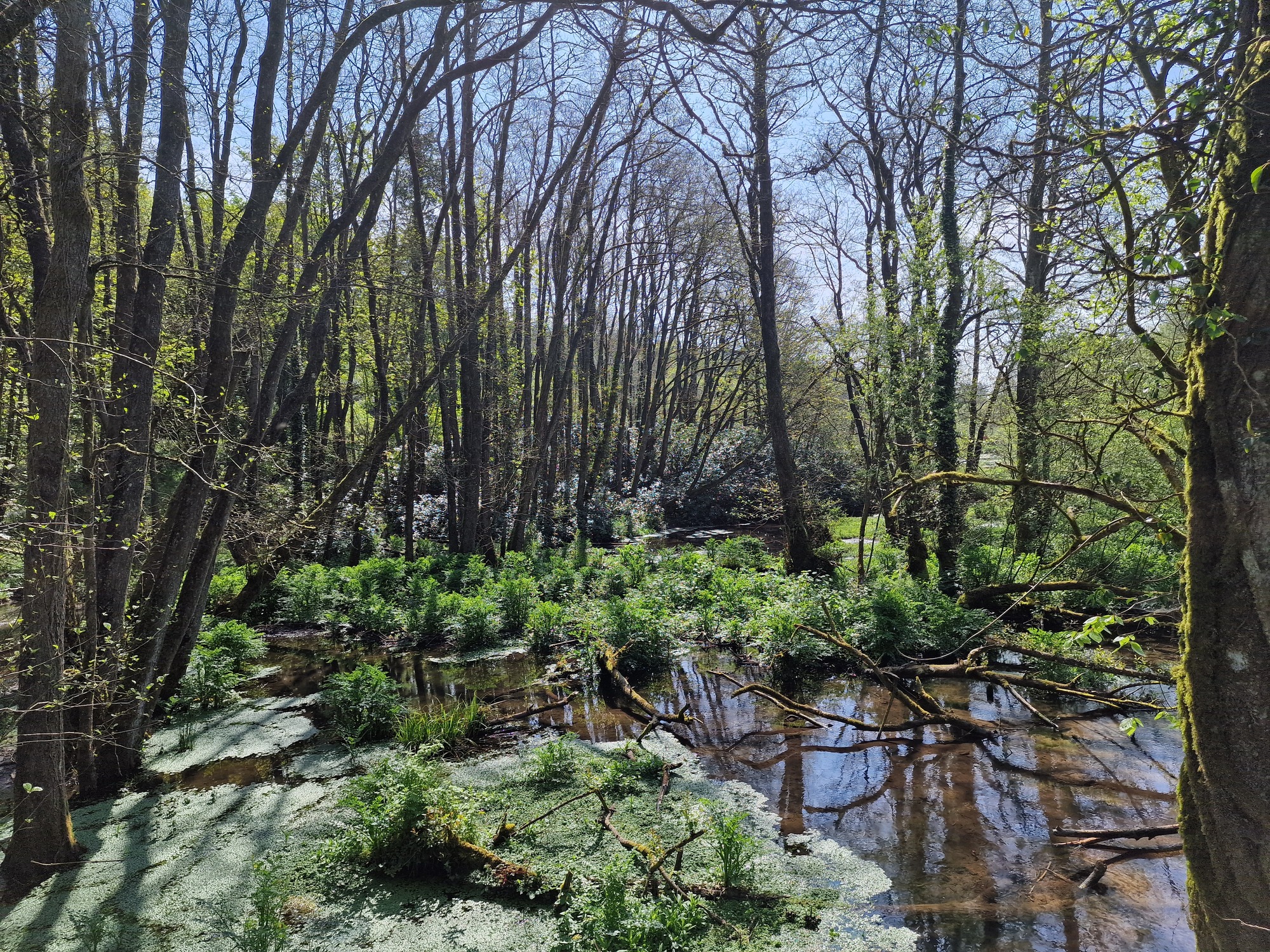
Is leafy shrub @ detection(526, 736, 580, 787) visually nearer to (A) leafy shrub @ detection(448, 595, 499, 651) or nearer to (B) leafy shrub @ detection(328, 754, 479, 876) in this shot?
(B) leafy shrub @ detection(328, 754, 479, 876)

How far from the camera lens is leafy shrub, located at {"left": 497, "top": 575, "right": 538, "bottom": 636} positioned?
36.2ft

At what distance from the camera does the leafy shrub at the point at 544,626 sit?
10211 millimetres

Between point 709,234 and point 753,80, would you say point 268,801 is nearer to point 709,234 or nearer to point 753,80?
point 753,80

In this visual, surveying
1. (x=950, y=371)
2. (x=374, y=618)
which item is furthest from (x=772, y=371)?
(x=374, y=618)

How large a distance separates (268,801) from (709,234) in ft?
69.0

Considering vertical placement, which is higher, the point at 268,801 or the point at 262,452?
the point at 262,452

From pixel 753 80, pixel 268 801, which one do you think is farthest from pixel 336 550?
pixel 753 80

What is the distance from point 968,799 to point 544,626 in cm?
618

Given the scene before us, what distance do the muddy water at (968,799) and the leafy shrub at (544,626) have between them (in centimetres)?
146

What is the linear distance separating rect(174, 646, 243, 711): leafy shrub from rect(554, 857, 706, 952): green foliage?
597 cm

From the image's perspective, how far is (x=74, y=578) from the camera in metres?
5.07

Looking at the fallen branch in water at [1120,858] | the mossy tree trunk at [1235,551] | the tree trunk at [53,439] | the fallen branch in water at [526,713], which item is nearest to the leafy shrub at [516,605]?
the fallen branch in water at [526,713]

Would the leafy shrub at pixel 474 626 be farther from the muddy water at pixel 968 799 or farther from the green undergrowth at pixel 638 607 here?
the muddy water at pixel 968 799

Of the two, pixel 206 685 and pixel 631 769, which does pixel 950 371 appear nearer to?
pixel 631 769
